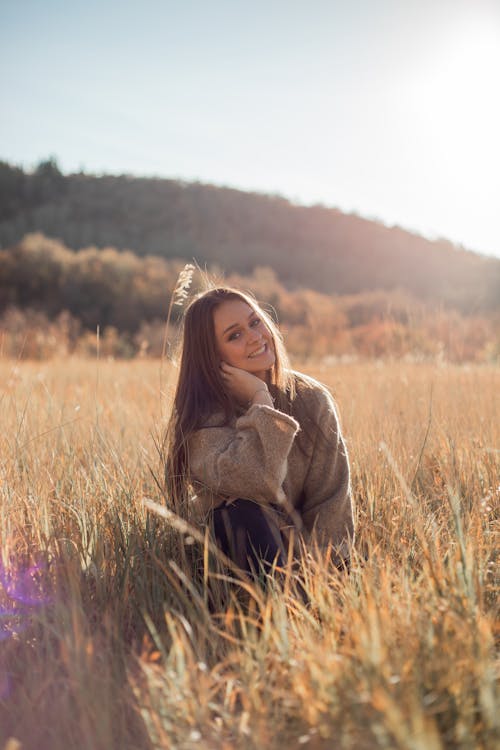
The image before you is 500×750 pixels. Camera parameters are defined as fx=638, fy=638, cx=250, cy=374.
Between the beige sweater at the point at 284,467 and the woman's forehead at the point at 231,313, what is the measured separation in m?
0.38

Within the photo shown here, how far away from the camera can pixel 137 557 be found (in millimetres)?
2373

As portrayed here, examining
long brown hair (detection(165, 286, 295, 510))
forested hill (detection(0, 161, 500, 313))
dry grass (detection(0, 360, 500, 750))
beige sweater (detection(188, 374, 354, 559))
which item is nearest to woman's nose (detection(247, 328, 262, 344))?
long brown hair (detection(165, 286, 295, 510))

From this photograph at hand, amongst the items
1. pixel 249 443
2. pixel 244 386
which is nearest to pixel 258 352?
pixel 244 386

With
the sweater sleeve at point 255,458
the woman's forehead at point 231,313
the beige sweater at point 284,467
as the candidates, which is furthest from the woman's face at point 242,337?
the sweater sleeve at point 255,458

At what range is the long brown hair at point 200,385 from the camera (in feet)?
8.96

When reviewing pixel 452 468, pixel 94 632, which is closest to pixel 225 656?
pixel 94 632

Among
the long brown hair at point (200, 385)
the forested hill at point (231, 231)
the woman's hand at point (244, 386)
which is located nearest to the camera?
the woman's hand at point (244, 386)

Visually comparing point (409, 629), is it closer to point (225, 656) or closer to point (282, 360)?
point (225, 656)

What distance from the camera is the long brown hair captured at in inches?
108

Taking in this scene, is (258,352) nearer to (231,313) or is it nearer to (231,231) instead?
(231,313)

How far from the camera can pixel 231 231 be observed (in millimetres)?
44969

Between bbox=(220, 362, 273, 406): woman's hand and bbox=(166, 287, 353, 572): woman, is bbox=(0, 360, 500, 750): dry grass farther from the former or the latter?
bbox=(220, 362, 273, 406): woman's hand

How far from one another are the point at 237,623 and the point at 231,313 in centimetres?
127

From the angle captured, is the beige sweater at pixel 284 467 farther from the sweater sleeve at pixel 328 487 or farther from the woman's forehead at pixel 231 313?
the woman's forehead at pixel 231 313
